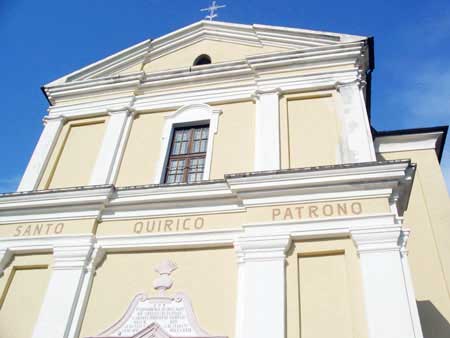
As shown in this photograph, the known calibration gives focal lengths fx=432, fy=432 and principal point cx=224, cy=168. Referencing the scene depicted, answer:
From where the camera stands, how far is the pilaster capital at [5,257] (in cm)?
926

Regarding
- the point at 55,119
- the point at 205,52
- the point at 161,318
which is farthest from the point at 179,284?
the point at 205,52

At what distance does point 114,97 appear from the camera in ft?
39.8

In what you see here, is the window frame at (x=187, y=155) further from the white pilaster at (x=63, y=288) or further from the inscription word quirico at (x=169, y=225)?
the white pilaster at (x=63, y=288)

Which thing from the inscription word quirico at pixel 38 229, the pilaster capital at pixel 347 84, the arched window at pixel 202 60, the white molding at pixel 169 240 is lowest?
the white molding at pixel 169 240

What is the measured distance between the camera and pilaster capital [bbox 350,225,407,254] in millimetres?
7340

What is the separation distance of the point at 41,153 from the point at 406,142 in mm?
9895

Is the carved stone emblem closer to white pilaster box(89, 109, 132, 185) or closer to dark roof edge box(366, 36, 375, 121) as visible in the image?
white pilaster box(89, 109, 132, 185)

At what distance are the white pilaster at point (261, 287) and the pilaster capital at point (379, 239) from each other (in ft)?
4.09

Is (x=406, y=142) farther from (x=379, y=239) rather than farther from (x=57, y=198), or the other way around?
(x=57, y=198)

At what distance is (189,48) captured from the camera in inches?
517

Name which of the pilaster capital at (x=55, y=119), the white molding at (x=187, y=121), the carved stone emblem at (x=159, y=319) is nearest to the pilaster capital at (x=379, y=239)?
the carved stone emblem at (x=159, y=319)

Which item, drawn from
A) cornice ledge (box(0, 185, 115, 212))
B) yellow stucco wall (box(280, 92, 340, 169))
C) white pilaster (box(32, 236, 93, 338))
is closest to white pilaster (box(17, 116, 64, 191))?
cornice ledge (box(0, 185, 115, 212))

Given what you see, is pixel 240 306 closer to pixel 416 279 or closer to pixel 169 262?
pixel 169 262

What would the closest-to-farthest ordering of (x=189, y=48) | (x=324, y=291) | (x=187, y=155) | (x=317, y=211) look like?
(x=324, y=291), (x=317, y=211), (x=187, y=155), (x=189, y=48)
